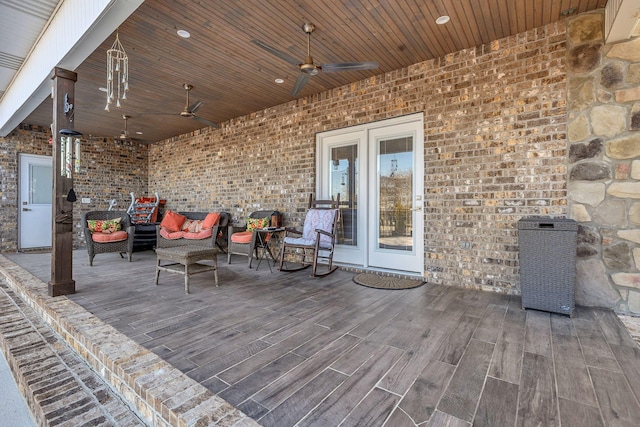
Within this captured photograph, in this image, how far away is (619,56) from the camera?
110 inches

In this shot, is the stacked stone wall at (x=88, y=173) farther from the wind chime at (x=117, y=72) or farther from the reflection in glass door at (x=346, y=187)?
the reflection in glass door at (x=346, y=187)

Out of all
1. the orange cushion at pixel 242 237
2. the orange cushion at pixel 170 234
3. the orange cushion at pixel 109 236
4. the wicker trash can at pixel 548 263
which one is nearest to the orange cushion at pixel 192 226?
the orange cushion at pixel 170 234

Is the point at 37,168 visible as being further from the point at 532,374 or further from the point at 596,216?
the point at 596,216

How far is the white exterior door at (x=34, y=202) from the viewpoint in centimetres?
670

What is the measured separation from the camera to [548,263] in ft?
8.85

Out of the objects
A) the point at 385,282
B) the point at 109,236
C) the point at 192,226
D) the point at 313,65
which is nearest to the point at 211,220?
the point at 192,226

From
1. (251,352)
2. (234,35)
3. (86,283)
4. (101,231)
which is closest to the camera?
(251,352)

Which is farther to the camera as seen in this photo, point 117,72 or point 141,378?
point 117,72

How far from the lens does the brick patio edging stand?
133cm

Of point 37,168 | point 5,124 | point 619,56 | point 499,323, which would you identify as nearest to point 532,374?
point 499,323

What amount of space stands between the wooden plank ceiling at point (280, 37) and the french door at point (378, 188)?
2.79 feet

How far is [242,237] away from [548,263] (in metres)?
3.90

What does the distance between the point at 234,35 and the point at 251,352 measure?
3159mm

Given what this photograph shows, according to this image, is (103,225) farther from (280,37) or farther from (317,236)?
(280,37)
